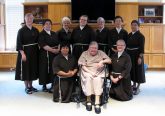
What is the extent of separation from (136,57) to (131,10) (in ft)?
11.6

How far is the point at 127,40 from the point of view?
5695 mm

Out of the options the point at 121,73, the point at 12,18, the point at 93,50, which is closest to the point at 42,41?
the point at 93,50

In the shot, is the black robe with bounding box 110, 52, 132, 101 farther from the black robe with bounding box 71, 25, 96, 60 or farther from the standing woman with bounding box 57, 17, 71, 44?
the standing woman with bounding box 57, 17, 71, 44

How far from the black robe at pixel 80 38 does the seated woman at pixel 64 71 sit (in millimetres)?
430

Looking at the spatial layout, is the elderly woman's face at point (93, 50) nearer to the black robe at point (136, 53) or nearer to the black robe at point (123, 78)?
the black robe at point (123, 78)

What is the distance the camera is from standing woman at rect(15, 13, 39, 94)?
17.9 ft

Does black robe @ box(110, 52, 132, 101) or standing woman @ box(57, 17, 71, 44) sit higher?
standing woman @ box(57, 17, 71, 44)

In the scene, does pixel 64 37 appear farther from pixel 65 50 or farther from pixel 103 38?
pixel 103 38

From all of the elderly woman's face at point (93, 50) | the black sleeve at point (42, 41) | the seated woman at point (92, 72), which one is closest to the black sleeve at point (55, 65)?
the seated woman at point (92, 72)

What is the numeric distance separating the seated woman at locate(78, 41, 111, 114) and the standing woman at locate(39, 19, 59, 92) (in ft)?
2.42

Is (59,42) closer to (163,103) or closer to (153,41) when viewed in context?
(163,103)

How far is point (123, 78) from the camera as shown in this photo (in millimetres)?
5137

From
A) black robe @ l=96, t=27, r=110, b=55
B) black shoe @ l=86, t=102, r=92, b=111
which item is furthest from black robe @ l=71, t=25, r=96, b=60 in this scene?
black shoe @ l=86, t=102, r=92, b=111

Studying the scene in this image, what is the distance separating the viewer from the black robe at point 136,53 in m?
5.56
